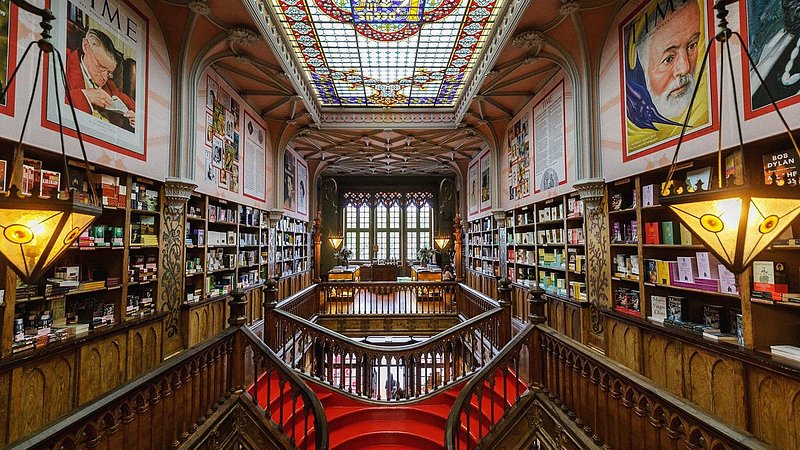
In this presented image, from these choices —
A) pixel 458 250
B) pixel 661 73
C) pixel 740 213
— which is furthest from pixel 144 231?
pixel 458 250

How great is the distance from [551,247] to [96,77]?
22.4ft

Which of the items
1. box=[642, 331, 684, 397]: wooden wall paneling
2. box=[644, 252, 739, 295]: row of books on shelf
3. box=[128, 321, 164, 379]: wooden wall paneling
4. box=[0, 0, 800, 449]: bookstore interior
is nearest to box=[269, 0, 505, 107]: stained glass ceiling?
box=[0, 0, 800, 449]: bookstore interior

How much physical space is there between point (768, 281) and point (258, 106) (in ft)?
27.4

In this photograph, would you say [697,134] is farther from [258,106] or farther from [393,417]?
[258,106]

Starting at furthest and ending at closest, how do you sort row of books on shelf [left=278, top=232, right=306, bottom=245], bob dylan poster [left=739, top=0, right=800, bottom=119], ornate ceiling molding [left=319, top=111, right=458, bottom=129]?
row of books on shelf [left=278, top=232, right=306, bottom=245], ornate ceiling molding [left=319, top=111, right=458, bottom=129], bob dylan poster [left=739, top=0, right=800, bottom=119]

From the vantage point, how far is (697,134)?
135 inches

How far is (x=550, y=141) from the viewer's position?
6.39 meters

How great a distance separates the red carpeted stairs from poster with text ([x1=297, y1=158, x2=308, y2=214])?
750cm

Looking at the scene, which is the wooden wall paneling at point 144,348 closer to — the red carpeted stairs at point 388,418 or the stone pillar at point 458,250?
the red carpeted stairs at point 388,418

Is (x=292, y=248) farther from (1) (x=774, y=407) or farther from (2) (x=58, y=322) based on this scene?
(1) (x=774, y=407)

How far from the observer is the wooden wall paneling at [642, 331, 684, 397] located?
364 cm

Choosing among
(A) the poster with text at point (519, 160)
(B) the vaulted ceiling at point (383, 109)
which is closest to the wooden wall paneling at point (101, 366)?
(B) the vaulted ceiling at point (383, 109)

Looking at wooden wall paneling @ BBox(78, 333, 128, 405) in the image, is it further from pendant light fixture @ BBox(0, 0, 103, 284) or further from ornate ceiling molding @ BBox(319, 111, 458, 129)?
ornate ceiling molding @ BBox(319, 111, 458, 129)

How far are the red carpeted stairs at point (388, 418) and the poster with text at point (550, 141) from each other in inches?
132
